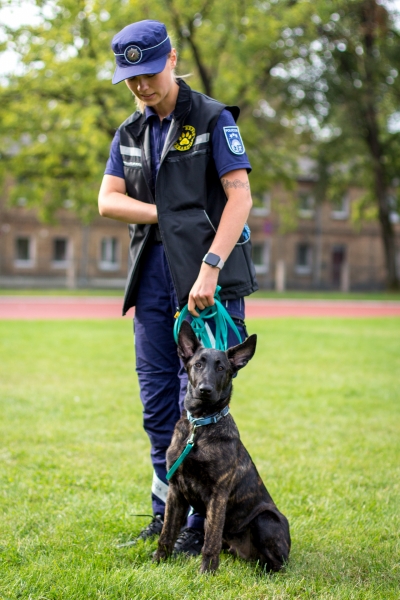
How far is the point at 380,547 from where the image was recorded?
13.1 feet

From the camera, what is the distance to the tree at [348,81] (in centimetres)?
2886

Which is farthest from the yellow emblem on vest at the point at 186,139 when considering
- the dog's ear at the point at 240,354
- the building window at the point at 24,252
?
the building window at the point at 24,252

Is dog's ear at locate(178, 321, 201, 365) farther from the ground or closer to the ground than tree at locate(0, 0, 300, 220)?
closer to the ground

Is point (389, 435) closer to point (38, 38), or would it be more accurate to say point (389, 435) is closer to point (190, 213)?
point (190, 213)

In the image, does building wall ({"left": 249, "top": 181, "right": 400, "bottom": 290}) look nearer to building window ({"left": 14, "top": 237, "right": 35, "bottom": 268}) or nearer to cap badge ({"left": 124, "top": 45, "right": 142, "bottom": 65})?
Result: building window ({"left": 14, "top": 237, "right": 35, "bottom": 268})

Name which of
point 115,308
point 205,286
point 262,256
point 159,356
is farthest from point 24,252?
point 205,286

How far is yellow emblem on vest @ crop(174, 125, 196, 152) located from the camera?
377 centimetres

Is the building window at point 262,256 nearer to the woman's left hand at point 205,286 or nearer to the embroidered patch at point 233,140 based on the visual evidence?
the embroidered patch at point 233,140

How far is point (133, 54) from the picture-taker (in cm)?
354

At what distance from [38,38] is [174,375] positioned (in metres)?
24.5

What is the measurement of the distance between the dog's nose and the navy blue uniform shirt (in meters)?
1.10

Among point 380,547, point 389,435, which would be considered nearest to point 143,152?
point 380,547

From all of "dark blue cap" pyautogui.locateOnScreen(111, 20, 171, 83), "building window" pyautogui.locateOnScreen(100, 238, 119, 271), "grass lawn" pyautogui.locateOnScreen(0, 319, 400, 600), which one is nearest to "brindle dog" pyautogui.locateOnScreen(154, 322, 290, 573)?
"grass lawn" pyautogui.locateOnScreen(0, 319, 400, 600)

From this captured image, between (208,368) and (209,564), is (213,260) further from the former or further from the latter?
(209,564)
